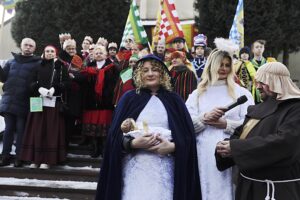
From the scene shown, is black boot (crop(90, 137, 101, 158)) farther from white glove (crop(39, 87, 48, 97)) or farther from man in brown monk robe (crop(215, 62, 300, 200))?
man in brown monk robe (crop(215, 62, 300, 200))

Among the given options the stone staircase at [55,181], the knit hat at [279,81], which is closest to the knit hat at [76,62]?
the stone staircase at [55,181]

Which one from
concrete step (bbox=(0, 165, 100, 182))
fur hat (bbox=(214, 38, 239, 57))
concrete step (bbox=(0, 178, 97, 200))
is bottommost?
concrete step (bbox=(0, 178, 97, 200))

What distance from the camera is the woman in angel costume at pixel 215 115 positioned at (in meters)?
3.71

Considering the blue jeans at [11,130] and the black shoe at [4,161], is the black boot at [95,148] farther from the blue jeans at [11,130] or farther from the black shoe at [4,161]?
the black shoe at [4,161]

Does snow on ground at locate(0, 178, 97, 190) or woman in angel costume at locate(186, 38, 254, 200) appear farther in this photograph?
snow on ground at locate(0, 178, 97, 190)

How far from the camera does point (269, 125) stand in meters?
3.07

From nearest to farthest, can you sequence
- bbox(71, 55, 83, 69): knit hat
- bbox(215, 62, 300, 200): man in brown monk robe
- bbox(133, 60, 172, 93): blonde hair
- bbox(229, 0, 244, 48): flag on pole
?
bbox(215, 62, 300, 200): man in brown monk robe
bbox(133, 60, 172, 93): blonde hair
bbox(71, 55, 83, 69): knit hat
bbox(229, 0, 244, 48): flag on pole

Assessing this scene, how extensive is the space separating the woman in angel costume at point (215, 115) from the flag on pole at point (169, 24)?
600 cm

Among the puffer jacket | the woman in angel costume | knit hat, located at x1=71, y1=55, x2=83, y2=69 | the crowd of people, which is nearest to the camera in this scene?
the crowd of people

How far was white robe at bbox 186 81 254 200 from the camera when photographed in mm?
3707

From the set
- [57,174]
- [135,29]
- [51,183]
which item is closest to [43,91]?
[57,174]

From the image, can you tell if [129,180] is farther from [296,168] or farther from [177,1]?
[177,1]

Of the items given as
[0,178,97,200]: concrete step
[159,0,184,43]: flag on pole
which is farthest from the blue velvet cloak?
[159,0,184,43]: flag on pole

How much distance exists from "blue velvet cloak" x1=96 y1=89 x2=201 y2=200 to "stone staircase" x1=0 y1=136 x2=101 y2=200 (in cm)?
274
